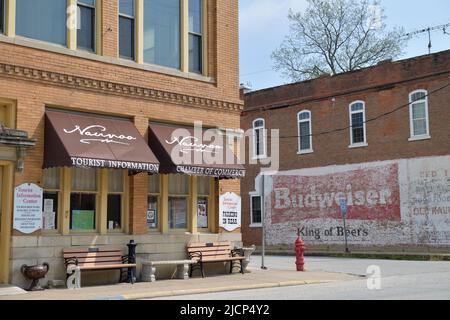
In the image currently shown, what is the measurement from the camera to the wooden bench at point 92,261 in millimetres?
14664

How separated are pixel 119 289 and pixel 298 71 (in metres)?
38.5

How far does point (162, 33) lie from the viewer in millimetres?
17875

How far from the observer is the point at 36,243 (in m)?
14.5

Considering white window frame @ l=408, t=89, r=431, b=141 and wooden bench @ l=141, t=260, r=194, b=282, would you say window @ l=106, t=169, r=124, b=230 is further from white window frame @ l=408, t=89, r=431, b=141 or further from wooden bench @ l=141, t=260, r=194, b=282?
white window frame @ l=408, t=89, r=431, b=141

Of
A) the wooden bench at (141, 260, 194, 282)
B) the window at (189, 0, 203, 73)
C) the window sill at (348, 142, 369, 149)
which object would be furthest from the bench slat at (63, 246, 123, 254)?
the window sill at (348, 142, 369, 149)

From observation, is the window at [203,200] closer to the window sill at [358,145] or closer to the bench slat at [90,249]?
the bench slat at [90,249]

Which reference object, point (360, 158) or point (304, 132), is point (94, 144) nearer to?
point (360, 158)

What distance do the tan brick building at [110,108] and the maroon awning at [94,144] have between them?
37 mm

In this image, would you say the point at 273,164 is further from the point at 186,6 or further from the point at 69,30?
the point at 69,30

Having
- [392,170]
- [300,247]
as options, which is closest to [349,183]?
[392,170]

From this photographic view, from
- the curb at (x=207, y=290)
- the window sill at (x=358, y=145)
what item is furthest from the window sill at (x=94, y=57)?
the window sill at (x=358, y=145)

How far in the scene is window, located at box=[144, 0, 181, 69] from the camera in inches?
690
